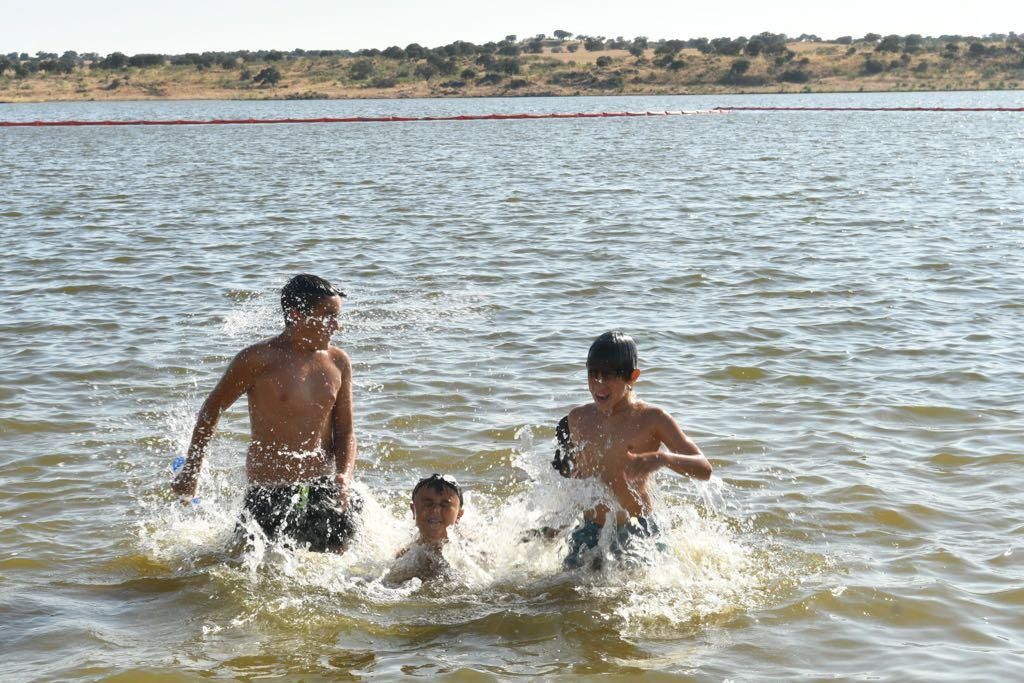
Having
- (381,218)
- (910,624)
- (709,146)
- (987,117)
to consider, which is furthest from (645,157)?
(910,624)

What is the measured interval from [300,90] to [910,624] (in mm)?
84049

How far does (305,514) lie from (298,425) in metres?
0.43

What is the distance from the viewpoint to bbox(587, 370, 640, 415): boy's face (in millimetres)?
5629

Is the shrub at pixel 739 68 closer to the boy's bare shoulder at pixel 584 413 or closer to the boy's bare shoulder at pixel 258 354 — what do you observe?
the boy's bare shoulder at pixel 584 413

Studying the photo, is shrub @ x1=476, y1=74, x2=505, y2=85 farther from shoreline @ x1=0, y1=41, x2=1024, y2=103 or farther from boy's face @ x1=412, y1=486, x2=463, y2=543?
boy's face @ x1=412, y1=486, x2=463, y2=543

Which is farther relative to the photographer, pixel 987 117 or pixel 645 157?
pixel 987 117

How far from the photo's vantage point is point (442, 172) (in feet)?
98.0

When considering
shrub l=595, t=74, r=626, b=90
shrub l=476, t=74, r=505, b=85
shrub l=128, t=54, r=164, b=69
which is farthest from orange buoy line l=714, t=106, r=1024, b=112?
shrub l=128, t=54, r=164, b=69

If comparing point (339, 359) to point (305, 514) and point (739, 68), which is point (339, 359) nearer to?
point (305, 514)

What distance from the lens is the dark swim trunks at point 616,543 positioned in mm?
5922

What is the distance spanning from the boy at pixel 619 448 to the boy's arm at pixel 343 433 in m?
1.01

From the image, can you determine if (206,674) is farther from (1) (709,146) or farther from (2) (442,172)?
(1) (709,146)

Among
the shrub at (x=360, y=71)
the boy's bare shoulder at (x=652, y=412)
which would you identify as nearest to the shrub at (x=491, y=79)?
the shrub at (x=360, y=71)

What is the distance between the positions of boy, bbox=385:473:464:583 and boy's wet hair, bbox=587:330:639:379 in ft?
3.38
